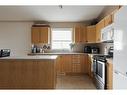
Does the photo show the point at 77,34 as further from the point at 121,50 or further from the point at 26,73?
the point at 121,50

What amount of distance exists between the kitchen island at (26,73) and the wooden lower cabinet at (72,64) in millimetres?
3012

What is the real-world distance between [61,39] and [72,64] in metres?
1.34

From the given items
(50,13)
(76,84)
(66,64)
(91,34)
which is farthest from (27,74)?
(91,34)

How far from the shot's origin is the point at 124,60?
93.6 inches

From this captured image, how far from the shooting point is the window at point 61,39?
7.84 meters

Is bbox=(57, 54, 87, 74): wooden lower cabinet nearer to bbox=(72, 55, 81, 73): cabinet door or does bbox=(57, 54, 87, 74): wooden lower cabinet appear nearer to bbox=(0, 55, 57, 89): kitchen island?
bbox=(72, 55, 81, 73): cabinet door

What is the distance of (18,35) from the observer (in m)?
7.68

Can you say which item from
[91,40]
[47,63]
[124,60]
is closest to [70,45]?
[91,40]

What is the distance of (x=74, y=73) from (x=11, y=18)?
10.8 feet

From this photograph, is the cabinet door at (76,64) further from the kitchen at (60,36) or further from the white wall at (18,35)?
the white wall at (18,35)

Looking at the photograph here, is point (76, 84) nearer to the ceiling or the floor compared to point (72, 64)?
nearer to the floor

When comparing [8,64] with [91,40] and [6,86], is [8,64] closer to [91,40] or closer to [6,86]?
[6,86]

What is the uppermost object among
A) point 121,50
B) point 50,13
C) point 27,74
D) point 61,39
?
point 50,13

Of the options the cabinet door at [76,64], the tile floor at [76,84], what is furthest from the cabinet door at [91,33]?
the tile floor at [76,84]
